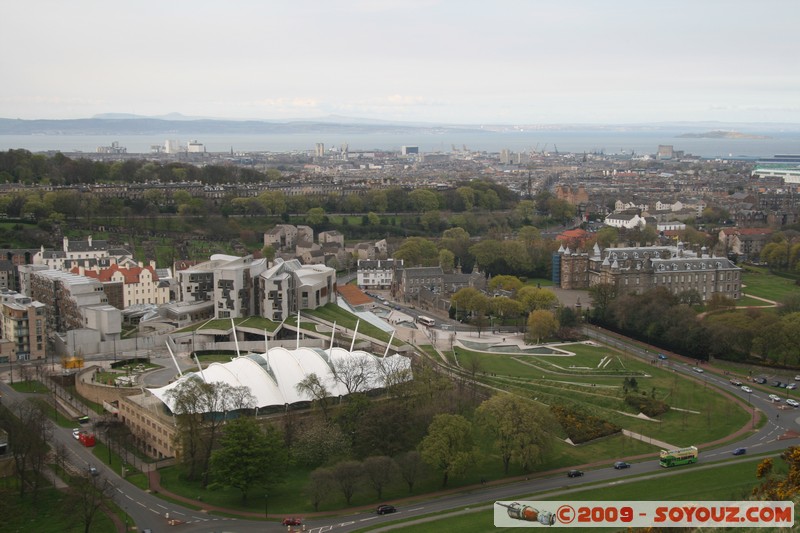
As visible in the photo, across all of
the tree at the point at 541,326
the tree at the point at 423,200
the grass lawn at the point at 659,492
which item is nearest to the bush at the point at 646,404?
the grass lawn at the point at 659,492

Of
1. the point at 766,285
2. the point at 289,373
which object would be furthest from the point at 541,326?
the point at 766,285

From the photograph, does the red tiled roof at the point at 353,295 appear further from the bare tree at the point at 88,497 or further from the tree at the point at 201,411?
the bare tree at the point at 88,497

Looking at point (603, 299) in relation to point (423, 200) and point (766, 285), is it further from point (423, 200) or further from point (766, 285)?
point (423, 200)

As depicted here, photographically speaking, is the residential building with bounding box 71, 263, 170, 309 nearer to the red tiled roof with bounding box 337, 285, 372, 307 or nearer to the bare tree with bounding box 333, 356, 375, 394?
the red tiled roof with bounding box 337, 285, 372, 307

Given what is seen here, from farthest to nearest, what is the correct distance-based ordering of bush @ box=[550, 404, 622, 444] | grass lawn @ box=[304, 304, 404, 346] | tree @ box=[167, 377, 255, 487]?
grass lawn @ box=[304, 304, 404, 346], bush @ box=[550, 404, 622, 444], tree @ box=[167, 377, 255, 487]

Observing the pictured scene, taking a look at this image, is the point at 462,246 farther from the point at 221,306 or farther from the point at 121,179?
the point at 121,179

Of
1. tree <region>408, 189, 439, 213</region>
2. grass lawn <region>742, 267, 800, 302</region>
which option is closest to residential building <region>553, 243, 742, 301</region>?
grass lawn <region>742, 267, 800, 302</region>
